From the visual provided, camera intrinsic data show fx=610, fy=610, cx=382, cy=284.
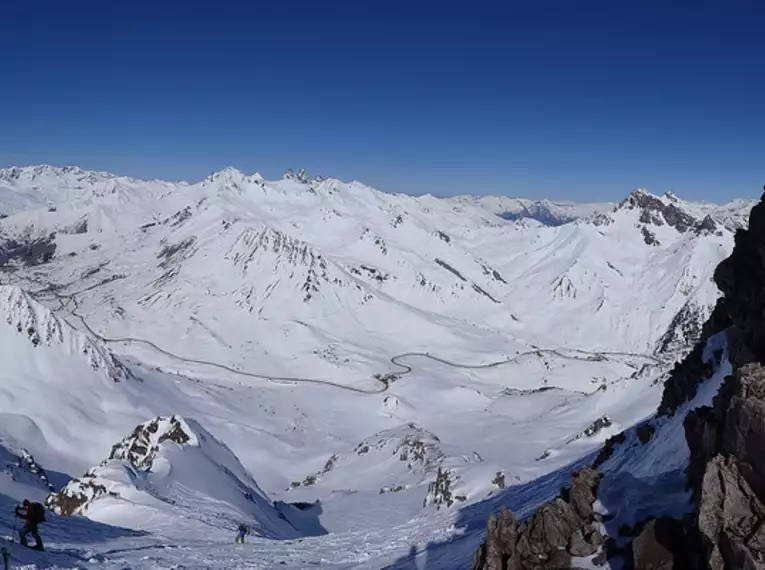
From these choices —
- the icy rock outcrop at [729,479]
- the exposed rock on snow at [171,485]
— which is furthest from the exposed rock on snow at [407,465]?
the icy rock outcrop at [729,479]

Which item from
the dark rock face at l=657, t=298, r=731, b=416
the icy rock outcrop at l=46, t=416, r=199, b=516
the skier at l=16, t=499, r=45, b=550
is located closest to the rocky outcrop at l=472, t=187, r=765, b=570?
the dark rock face at l=657, t=298, r=731, b=416

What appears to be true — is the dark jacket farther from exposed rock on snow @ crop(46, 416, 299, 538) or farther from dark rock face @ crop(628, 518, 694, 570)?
dark rock face @ crop(628, 518, 694, 570)

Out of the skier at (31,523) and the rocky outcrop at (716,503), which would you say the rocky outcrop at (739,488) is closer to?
the rocky outcrop at (716,503)

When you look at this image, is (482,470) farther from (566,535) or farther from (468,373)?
(468,373)

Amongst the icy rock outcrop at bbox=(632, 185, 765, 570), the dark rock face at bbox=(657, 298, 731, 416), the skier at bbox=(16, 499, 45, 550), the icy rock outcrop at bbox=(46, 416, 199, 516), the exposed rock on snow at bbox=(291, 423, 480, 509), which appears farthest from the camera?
the exposed rock on snow at bbox=(291, 423, 480, 509)

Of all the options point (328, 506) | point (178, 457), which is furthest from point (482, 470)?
point (178, 457)

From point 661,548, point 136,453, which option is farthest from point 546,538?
point 136,453

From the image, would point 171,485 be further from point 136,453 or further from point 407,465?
point 407,465

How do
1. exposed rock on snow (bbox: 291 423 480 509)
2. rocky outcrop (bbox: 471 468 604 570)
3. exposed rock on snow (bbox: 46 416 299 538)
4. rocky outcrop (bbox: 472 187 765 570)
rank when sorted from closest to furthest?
rocky outcrop (bbox: 472 187 765 570)
rocky outcrop (bbox: 471 468 604 570)
exposed rock on snow (bbox: 46 416 299 538)
exposed rock on snow (bbox: 291 423 480 509)

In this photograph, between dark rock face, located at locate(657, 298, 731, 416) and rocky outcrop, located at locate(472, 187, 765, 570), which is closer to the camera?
rocky outcrop, located at locate(472, 187, 765, 570)
